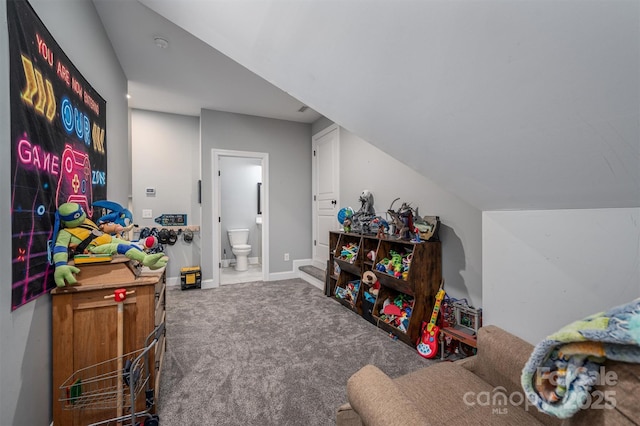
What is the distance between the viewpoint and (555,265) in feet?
4.29

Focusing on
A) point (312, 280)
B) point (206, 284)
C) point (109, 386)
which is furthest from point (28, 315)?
point (312, 280)

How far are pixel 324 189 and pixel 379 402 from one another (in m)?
3.89

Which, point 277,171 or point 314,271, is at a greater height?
point 277,171

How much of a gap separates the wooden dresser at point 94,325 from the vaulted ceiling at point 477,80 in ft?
4.97

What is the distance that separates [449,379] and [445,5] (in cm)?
142

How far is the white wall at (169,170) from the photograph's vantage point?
416 centimetres

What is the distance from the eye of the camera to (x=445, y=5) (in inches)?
33.8

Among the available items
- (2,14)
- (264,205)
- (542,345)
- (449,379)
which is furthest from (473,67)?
(264,205)

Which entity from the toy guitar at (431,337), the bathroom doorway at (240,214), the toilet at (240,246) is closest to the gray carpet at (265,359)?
the toy guitar at (431,337)

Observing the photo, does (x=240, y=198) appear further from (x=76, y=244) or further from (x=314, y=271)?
(x=76, y=244)

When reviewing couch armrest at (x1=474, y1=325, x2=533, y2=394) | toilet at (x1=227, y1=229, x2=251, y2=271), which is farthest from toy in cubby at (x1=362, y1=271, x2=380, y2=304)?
toilet at (x1=227, y1=229, x2=251, y2=271)

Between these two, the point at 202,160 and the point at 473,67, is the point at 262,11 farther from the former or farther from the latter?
the point at 202,160

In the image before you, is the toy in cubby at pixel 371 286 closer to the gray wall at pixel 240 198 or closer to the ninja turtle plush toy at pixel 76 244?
the ninja turtle plush toy at pixel 76 244

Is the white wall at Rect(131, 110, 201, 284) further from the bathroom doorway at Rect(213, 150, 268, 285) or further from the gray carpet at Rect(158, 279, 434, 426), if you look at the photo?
the gray carpet at Rect(158, 279, 434, 426)
